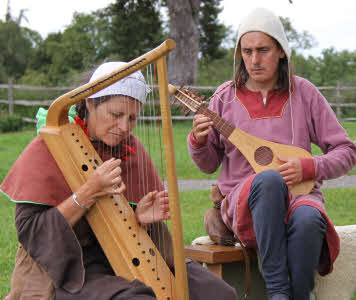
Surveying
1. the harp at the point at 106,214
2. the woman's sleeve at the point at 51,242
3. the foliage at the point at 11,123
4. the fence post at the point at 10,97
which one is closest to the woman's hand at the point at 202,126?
the harp at the point at 106,214

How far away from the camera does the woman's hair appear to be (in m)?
2.70

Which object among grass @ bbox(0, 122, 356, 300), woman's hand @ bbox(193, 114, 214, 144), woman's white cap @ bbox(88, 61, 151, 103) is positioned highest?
woman's white cap @ bbox(88, 61, 151, 103)

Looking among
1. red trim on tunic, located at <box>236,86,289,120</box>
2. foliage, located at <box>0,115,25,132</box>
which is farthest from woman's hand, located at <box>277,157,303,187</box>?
foliage, located at <box>0,115,25,132</box>

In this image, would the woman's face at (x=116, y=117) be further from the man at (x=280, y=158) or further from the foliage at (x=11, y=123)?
the foliage at (x=11, y=123)

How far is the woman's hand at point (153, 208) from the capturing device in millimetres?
2107

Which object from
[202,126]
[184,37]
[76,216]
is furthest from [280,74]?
[184,37]

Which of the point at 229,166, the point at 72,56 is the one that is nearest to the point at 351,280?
the point at 229,166

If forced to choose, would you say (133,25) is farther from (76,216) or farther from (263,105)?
(76,216)

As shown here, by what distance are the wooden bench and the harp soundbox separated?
0.43 metres

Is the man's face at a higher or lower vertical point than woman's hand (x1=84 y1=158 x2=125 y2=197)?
higher

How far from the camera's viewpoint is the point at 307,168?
246cm

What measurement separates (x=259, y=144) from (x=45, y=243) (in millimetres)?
1142

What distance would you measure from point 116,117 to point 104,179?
25cm

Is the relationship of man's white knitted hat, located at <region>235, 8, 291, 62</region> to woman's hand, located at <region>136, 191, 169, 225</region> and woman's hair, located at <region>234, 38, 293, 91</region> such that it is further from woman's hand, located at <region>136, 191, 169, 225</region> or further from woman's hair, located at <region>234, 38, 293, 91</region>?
woman's hand, located at <region>136, 191, 169, 225</region>
